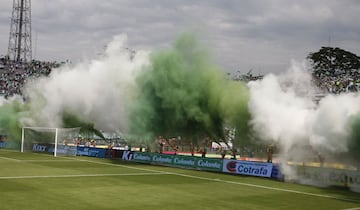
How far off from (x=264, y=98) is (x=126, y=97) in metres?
13.8

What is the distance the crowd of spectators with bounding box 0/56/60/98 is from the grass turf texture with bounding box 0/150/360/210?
51.5 meters

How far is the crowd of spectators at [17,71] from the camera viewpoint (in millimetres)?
76531

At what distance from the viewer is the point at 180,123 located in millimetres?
36188

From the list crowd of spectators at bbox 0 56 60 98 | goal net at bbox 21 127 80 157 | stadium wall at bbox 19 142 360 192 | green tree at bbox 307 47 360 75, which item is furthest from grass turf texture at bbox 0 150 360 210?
green tree at bbox 307 47 360 75

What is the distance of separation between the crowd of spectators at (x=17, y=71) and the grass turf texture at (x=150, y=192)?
2027 inches

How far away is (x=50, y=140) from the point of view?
4450 cm

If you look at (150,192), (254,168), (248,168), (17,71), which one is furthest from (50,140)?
(17,71)

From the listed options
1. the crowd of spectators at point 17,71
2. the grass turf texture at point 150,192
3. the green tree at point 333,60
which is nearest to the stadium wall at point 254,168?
the grass turf texture at point 150,192

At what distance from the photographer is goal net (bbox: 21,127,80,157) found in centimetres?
4241

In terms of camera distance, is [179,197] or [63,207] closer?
[63,207]

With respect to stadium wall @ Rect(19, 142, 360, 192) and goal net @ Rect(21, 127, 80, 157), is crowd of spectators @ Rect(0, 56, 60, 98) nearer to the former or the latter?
goal net @ Rect(21, 127, 80, 157)

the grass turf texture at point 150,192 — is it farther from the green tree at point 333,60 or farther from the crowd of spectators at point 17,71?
the green tree at point 333,60

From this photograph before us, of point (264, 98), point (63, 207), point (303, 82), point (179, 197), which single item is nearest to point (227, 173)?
point (264, 98)

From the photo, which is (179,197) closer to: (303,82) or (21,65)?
(303,82)
